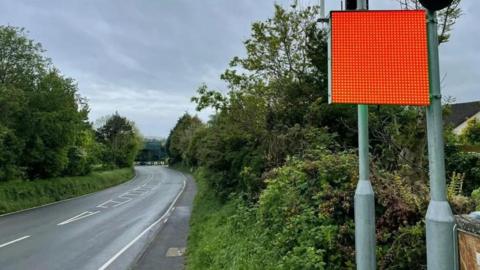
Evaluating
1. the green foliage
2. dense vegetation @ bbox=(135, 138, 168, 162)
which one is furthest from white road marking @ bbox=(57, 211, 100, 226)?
dense vegetation @ bbox=(135, 138, 168, 162)

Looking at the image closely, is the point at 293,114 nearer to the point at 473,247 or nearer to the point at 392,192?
the point at 392,192

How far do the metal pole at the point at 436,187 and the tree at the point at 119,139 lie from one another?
77.4 metres

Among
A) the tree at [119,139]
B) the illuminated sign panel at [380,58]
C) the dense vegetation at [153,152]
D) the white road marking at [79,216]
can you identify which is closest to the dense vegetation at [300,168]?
the illuminated sign panel at [380,58]

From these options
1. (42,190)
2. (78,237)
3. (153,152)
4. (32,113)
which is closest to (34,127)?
(32,113)

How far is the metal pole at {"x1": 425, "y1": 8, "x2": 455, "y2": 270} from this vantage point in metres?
2.11

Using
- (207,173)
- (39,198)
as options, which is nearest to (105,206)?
(39,198)

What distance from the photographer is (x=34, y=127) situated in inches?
1310

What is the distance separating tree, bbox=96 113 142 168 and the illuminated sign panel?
77262 mm

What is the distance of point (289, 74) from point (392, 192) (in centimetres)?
1167

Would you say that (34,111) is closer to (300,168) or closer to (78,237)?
(78,237)

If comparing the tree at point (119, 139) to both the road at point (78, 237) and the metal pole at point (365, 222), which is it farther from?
the metal pole at point (365, 222)

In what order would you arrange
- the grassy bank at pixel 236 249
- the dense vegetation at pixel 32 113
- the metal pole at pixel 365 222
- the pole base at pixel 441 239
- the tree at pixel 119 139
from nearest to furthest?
the pole base at pixel 441 239 → the metal pole at pixel 365 222 → the grassy bank at pixel 236 249 → the dense vegetation at pixel 32 113 → the tree at pixel 119 139

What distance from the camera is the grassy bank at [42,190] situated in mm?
26725

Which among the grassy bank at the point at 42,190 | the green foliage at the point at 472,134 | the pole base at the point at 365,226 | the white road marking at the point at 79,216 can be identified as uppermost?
the green foliage at the point at 472,134
